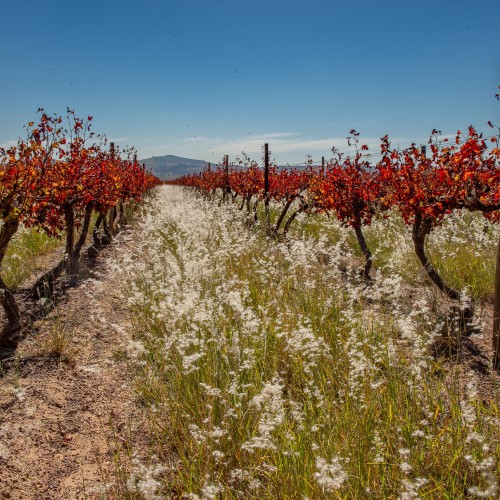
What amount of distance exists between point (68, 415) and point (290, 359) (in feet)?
6.60

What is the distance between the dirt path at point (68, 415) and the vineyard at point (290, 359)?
23 millimetres

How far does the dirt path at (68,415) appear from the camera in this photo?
2.91m

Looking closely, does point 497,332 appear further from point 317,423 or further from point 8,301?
point 8,301

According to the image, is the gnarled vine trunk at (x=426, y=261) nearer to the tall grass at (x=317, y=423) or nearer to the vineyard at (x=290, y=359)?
the vineyard at (x=290, y=359)

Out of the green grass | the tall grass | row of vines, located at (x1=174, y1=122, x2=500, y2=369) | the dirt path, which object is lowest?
the dirt path

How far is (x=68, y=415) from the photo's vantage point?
145 inches

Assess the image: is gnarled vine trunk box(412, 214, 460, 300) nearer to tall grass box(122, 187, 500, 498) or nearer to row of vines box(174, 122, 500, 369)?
row of vines box(174, 122, 500, 369)

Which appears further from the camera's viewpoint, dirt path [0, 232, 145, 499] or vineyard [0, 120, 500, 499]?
dirt path [0, 232, 145, 499]

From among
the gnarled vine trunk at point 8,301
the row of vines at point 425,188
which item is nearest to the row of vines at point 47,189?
the gnarled vine trunk at point 8,301

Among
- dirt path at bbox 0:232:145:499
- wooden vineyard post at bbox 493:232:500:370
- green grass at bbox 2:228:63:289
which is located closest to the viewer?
dirt path at bbox 0:232:145:499

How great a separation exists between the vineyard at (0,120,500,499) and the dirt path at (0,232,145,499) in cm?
2

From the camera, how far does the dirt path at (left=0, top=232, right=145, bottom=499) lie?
291cm

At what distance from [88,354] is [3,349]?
0.98 m

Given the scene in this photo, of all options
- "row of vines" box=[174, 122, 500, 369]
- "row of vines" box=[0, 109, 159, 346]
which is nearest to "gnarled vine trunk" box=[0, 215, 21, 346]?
"row of vines" box=[0, 109, 159, 346]
